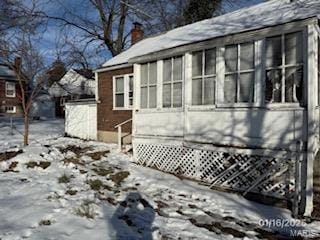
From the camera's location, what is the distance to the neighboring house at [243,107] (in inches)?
314

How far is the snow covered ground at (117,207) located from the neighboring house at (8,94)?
32427 millimetres

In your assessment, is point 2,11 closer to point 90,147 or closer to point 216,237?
point 90,147

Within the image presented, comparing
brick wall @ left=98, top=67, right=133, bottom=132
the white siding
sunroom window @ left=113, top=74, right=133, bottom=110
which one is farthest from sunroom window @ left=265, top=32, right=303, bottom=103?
the white siding

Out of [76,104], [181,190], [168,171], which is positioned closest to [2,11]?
[76,104]

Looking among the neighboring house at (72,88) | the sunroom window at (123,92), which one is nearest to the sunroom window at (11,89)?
the neighboring house at (72,88)

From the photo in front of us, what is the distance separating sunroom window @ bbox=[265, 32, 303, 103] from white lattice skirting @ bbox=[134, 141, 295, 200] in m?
1.52

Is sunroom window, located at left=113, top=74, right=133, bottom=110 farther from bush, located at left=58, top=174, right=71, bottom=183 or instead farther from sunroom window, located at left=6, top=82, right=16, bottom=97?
sunroom window, located at left=6, top=82, right=16, bottom=97

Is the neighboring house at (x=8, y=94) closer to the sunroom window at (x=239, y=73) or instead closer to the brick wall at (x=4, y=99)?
the brick wall at (x=4, y=99)

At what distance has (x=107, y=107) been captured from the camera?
1678cm

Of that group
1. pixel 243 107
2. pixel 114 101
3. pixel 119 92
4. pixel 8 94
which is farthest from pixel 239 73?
pixel 8 94

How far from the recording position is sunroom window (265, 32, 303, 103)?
814cm

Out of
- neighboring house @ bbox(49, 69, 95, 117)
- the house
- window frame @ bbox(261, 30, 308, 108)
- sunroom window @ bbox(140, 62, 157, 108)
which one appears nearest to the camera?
window frame @ bbox(261, 30, 308, 108)

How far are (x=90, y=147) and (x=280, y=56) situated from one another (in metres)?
8.88

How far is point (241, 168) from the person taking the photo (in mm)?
9289
